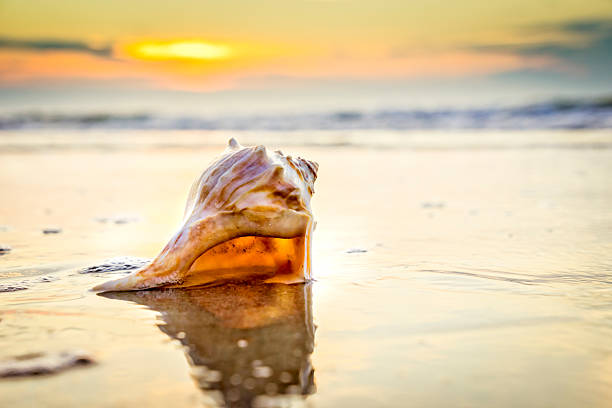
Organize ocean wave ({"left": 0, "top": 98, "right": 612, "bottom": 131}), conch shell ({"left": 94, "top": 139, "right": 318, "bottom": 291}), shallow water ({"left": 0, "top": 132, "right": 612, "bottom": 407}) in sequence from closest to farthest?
shallow water ({"left": 0, "top": 132, "right": 612, "bottom": 407})
conch shell ({"left": 94, "top": 139, "right": 318, "bottom": 291})
ocean wave ({"left": 0, "top": 98, "right": 612, "bottom": 131})

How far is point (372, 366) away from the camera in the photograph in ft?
6.63

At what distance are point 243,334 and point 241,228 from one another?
721 millimetres

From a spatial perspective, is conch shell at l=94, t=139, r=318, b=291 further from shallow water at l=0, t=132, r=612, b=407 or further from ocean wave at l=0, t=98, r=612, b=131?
ocean wave at l=0, t=98, r=612, b=131

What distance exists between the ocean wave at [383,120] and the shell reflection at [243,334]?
17318mm

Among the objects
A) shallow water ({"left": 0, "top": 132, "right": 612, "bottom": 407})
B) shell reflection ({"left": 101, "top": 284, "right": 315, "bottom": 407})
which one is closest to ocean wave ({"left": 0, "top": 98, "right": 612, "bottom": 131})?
shallow water ({"left": 0, "top": 132, "right": 612, "bottom": 407})

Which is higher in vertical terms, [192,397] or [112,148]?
[112,148]

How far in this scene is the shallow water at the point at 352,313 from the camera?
185cm

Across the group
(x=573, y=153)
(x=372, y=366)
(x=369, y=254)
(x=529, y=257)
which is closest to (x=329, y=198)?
(x=369, y=254)

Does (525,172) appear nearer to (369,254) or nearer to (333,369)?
(369,254)

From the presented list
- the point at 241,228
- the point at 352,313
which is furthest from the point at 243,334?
the point at 241,228

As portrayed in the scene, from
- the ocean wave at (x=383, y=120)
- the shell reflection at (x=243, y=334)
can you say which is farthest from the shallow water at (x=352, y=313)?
the ocean wave at (x=383, y=120)

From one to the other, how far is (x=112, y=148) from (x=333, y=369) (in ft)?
41.3

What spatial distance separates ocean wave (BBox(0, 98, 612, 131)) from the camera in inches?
793

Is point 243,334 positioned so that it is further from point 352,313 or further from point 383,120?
point 383,120
